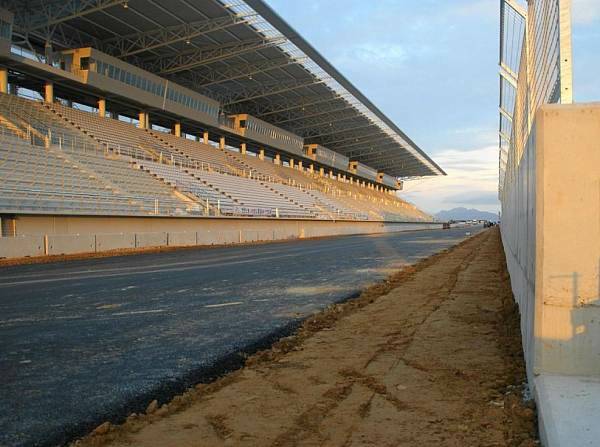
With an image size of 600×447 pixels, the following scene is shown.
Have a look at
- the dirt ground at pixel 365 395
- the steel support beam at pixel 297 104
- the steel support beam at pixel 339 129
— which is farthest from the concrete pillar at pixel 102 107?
the dirt ground at pixel 365 395

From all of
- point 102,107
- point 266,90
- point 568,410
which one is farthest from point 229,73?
point 568,410

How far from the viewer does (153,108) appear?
4288cm

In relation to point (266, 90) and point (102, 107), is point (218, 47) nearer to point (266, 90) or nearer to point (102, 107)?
point (102, 107)

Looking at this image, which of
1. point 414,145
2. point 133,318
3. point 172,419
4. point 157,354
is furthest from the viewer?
point 414,145

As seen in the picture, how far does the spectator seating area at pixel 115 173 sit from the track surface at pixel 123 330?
9.07 m

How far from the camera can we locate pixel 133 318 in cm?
863

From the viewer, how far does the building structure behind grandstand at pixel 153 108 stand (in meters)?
26.8

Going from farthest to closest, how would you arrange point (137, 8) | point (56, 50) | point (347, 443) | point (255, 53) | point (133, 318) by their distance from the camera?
point (255, 53), point (56, 50), point (137, 8), point (133, 318), point (347, 443)

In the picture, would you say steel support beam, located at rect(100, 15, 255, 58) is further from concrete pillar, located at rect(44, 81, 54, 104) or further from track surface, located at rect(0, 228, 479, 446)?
track surface, located at rect(0, 228, 479, 446)

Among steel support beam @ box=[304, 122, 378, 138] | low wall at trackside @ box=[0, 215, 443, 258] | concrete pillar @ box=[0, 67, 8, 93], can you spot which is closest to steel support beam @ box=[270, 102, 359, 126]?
steel support beam @ box=[304, 122, 378, 138]

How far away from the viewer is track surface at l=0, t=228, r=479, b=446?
4.58m

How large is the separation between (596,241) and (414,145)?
82.7 metres

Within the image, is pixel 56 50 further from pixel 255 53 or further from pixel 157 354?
pixel 157 354

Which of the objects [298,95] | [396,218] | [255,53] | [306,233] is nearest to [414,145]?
[396,218]
